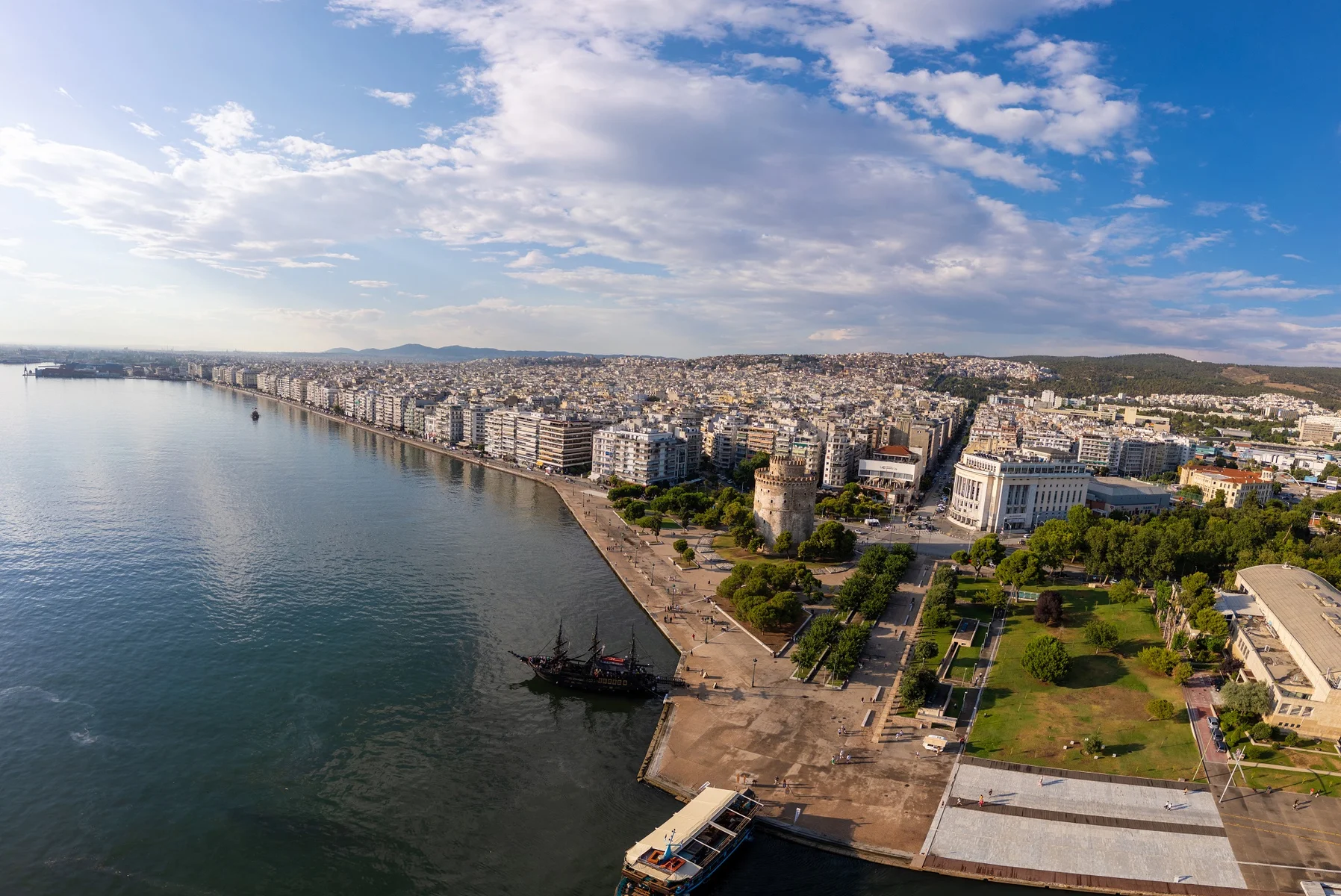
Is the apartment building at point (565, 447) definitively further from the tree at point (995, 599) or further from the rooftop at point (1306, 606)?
the rooftop at point (1306, 606)

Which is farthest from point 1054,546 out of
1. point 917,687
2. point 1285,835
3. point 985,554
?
point 1285,835

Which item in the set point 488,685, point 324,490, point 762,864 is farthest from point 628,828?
point 324,490

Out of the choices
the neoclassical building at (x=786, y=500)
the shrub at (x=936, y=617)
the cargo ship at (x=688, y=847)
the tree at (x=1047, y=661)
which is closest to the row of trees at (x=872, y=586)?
→ the shrub at (x=936, y=617)

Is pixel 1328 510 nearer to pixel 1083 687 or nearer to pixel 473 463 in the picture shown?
pixel 1083 687

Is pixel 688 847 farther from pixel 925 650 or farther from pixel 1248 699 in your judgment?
pixel 1248 699

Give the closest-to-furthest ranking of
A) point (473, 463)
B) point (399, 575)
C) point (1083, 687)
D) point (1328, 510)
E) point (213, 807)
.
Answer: point (213, 807) → point (1083, 687) → point (399, 575) → point (1328, 510) → point (473, 463)

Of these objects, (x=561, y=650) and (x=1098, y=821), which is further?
(x=561, y=650)

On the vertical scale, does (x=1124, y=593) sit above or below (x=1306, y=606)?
below

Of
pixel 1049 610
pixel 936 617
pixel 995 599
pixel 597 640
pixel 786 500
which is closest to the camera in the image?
pixel 597 640
